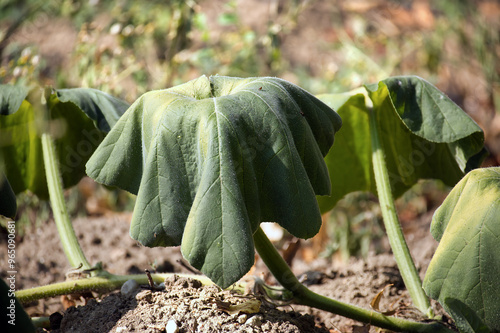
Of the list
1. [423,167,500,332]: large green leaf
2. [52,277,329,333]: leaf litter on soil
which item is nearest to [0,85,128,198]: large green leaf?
[52,277,329,333]: leaf litter on soil

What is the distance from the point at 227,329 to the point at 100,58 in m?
2.38

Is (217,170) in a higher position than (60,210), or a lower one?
higher

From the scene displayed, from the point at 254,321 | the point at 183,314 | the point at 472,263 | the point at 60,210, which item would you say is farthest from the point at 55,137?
the point at 472,263

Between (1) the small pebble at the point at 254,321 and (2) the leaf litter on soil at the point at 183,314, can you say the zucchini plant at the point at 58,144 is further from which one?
(1) the small pebble at the point at 254,321

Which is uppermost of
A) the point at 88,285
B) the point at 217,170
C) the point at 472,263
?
the point at 217,170

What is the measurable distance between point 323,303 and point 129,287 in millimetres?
580

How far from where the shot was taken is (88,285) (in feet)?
5.50

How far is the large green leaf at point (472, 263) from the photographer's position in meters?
1.39

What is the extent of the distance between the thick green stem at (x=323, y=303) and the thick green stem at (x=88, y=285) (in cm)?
22

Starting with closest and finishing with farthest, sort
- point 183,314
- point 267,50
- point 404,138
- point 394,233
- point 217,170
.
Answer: point 217,170 → point 183,314 → point 394,233 → point 404,138 → point 267,50

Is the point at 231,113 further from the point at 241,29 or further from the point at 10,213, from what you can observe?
the point at 241,29

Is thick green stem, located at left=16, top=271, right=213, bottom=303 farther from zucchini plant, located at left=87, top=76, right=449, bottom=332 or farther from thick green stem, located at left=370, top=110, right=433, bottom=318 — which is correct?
thick green stem, located at left=370, top=110, right=433, bottom=318

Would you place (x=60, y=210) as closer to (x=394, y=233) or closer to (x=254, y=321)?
(x=254, y=321)

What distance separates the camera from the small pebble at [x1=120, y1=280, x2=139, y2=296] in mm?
1596
